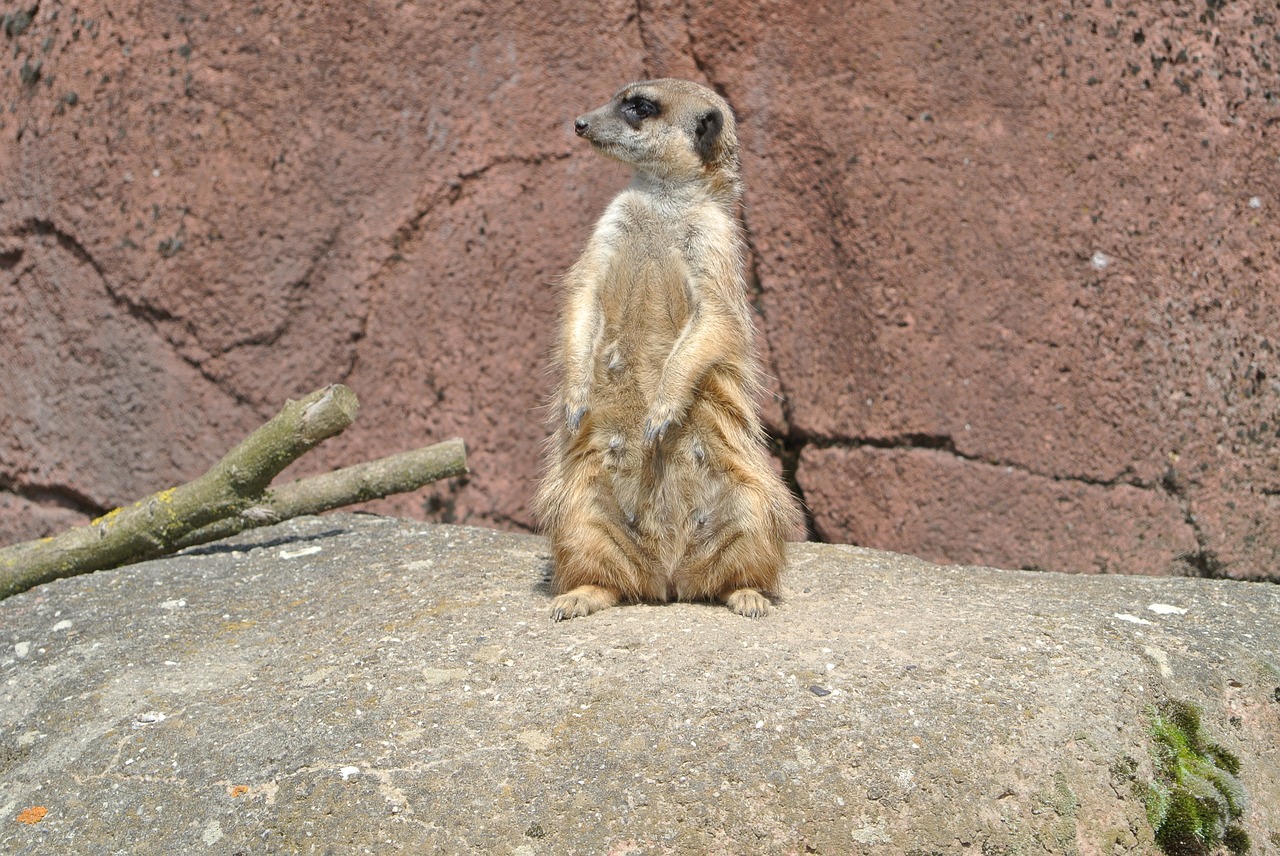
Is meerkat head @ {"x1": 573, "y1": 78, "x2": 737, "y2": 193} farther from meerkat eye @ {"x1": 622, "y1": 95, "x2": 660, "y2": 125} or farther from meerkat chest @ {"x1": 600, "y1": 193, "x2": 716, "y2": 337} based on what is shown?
meerkat chest @ {"x1": 600, "y1": 193, "x2": 716, "y2": 337}

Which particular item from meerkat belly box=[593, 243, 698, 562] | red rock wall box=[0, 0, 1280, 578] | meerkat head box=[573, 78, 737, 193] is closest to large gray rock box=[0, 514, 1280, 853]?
meerkat belly box=[593, 243, 698, 562]

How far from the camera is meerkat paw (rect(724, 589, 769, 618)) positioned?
3.20 meters

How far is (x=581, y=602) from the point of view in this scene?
3.21 m

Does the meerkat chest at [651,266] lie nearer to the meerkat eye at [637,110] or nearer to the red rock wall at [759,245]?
the meerkat eye at [637,110]

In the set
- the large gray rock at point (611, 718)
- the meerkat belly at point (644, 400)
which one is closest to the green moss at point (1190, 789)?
the large gray rock at point (611, 718)

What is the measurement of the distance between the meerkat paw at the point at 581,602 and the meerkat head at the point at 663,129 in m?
1.15

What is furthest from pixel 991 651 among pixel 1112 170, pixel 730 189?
pixel 1112 170

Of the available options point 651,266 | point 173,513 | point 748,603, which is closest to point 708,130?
point 651,266

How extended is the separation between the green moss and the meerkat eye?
1946 mm

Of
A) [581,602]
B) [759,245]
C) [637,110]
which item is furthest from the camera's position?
[759,245]

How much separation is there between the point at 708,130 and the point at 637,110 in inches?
7.8

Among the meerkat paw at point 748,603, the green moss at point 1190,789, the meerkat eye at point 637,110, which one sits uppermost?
the meerkat eye at point 637,110

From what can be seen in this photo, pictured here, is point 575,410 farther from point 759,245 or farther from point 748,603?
point 759,245

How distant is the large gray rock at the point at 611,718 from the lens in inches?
94.8
